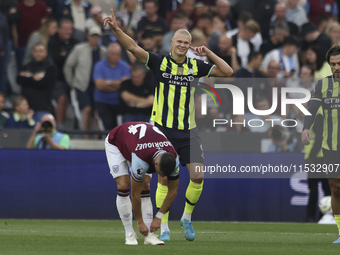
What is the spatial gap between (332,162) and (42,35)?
29.5 ft

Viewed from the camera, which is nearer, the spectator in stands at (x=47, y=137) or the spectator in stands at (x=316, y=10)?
the spectator in stands at (x=47, y=137)

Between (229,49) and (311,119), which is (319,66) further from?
(311,119)

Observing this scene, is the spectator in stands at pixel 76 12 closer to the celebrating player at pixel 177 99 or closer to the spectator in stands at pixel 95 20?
the spectator in stands at pixel 95 20

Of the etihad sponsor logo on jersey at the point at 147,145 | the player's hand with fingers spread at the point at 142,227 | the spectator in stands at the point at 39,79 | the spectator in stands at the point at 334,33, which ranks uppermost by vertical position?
the spectator in stands at the point at 334,33

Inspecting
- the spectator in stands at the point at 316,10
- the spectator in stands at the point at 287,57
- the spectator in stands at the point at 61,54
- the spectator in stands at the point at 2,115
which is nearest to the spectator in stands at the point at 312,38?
the spectator in stands at the point at 287,57

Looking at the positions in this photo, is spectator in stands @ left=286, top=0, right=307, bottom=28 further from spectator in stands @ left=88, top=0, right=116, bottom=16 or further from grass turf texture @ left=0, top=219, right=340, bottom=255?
grass turf texture @ left=0, top=219, right=340, bottom=255

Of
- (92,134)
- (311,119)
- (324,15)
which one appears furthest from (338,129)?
(324,15)

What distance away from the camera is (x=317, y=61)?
17.5 meters

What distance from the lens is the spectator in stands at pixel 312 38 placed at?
1839 centimetres

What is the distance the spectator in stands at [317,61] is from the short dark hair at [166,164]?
333 inches

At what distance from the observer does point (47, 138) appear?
1559 cm

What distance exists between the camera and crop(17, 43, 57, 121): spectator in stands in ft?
55.0

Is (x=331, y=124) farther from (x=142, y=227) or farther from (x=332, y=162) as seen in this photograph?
(x=142, y=227)

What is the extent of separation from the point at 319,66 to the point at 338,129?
657cm
